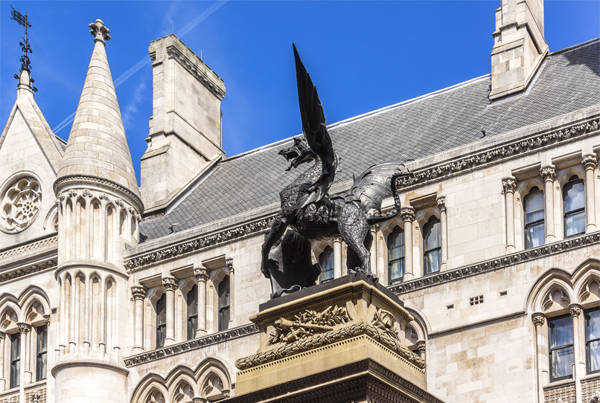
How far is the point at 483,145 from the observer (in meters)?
38.0

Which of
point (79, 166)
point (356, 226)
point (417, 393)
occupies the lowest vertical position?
point (417, 393)

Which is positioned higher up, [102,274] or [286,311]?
[102,274]

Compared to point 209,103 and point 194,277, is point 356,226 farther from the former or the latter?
point 209,103

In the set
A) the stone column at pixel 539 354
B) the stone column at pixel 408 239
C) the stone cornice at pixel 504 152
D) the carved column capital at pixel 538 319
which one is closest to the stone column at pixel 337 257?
the stone column at pixel 408 239

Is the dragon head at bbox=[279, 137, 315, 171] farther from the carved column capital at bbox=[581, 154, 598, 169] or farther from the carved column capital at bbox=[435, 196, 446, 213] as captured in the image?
the carved column capital at bbox=[435, 196, 446, 213]

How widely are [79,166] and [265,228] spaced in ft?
19.2

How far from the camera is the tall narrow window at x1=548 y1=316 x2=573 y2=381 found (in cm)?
3519

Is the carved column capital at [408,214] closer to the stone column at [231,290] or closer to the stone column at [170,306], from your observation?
the stone column at [231,290]

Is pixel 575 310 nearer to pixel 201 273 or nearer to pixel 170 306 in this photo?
pixel 201 273

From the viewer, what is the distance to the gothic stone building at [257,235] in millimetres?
36062

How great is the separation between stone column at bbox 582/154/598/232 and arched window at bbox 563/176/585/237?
0.26 m

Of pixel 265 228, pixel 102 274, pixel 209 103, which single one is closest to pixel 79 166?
pixel 102 274

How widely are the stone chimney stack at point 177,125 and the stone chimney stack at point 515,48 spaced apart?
1087 centimetres

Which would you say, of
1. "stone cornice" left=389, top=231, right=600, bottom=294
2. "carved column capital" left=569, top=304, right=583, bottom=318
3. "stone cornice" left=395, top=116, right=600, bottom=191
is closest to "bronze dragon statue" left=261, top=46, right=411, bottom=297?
"carved column capital" left=569, top=304, right=583, bottom=318
